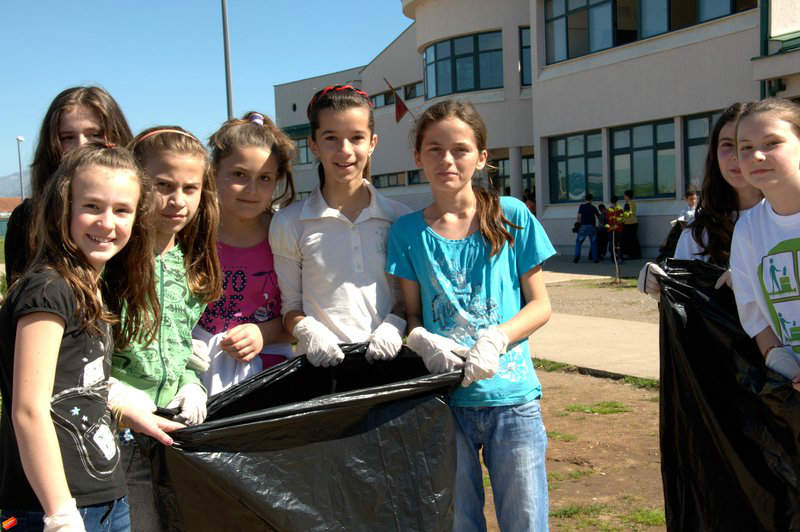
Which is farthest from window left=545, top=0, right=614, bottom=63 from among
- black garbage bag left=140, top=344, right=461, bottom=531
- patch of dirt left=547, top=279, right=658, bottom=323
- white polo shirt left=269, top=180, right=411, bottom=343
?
black garbage bag left=140, top=344, right=461, bottom=531

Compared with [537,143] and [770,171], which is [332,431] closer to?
[770,171]

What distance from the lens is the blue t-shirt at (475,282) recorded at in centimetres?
253

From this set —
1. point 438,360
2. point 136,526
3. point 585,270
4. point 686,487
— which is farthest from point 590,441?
point 585,270

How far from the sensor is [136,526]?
2211mm

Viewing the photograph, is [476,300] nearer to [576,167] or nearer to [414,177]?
[576,167]

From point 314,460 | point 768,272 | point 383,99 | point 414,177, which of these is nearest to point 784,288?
point 768,272

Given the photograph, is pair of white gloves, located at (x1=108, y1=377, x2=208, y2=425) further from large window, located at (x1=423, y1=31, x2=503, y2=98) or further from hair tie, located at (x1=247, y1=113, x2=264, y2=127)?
large window, located at (x1=423, y1=31, x2=503, y2=98)

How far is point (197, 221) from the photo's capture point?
101 inches

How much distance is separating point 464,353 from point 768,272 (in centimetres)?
103

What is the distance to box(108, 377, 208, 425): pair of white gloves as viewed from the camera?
2.01 meters

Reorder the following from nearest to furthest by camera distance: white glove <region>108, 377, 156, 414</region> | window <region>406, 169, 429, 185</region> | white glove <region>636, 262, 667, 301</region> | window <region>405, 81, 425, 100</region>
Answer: white glove <region>108, 377, 156, 414</region>, white glove <region>636, 262, 667, 301</region>, window <region>406, 169, 429, 185</region>, window <region>405, 81, 425, 100</region>

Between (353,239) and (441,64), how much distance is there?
23.2m

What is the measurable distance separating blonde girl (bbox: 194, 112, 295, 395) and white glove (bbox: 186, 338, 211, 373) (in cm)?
12

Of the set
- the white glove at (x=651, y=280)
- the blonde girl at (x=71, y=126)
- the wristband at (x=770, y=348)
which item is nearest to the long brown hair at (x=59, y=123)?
the blonde girl at (x=71, y=126)
